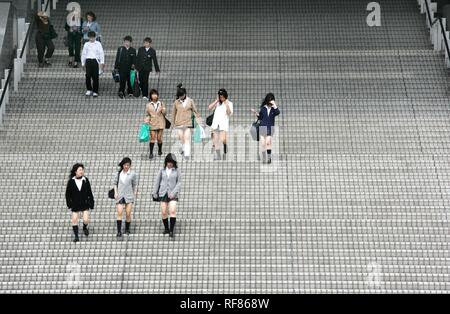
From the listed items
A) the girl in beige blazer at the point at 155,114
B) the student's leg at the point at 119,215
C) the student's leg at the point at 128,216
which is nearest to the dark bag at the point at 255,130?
the girl in beige blazer at the point at 155,114

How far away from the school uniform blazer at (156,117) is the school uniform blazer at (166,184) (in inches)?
104

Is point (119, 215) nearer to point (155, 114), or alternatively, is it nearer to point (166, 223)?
point (166, 223)

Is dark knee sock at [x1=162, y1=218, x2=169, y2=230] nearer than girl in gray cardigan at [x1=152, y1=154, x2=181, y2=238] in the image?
No

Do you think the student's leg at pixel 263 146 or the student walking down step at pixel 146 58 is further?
the student walking down step at pixel 146 58

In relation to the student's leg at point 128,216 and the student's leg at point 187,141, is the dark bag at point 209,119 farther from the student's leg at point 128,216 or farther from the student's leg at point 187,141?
the student's leg at point 128,216

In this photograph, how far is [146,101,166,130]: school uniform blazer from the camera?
25.9 meters

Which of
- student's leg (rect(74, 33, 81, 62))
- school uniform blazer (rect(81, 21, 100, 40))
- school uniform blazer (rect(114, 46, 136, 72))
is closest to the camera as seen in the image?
school uniform blazer (rect(114, 46, 136, 72))

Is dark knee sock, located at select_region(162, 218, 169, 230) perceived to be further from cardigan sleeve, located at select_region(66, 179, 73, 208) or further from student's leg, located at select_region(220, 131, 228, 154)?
student's leg, located at select_region(220, 131, 228, 154)

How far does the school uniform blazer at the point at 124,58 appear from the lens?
2845 cm

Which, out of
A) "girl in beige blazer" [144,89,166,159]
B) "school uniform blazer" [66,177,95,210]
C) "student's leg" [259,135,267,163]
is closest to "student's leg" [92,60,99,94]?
"girl in beige blazer" [144,89,166,159]

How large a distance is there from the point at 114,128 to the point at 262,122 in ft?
10.5

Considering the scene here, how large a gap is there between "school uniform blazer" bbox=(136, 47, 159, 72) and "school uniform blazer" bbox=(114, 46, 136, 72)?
0.21 m

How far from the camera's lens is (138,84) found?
28859 millimetres
